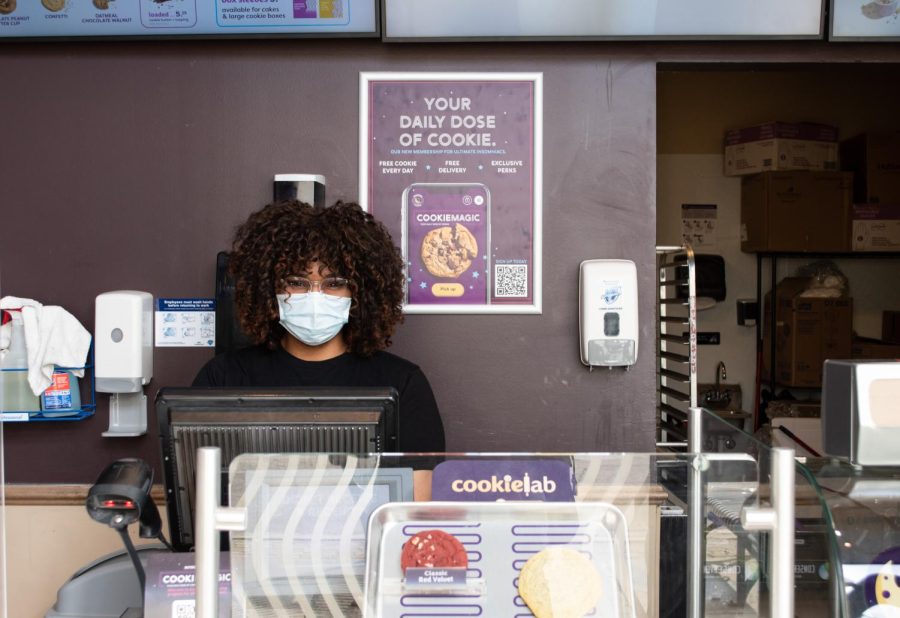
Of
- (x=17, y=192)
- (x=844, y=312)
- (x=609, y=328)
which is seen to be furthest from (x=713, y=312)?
(x=17, y=192)

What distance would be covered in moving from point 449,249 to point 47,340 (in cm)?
131

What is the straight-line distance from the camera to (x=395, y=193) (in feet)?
8.66

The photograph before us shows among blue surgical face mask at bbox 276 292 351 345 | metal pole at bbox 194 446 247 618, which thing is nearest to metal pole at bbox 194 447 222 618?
Answer: metal pole at bbox 194 446 247 618

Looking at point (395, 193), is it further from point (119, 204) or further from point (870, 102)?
point (870, 102)

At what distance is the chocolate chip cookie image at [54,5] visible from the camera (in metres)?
2.54

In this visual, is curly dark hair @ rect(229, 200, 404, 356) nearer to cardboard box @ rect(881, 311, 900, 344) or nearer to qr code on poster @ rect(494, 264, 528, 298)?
qr code on poster @ rect(494, 264, 528, 298)

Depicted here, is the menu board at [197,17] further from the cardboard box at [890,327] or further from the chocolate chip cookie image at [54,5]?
the cardboard box at [890,327]

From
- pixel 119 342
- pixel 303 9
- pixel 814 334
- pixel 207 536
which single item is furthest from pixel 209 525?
pixel 814 334

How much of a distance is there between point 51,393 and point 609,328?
1.78 m

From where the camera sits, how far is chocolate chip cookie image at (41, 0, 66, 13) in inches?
100

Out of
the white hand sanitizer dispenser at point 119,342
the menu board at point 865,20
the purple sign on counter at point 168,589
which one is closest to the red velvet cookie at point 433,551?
the purple sign on counter at point 168,589

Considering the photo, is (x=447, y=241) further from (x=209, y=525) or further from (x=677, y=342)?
(x=209, y=525)

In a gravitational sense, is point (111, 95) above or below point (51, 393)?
above

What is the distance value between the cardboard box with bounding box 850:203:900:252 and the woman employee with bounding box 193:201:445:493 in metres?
3.87
